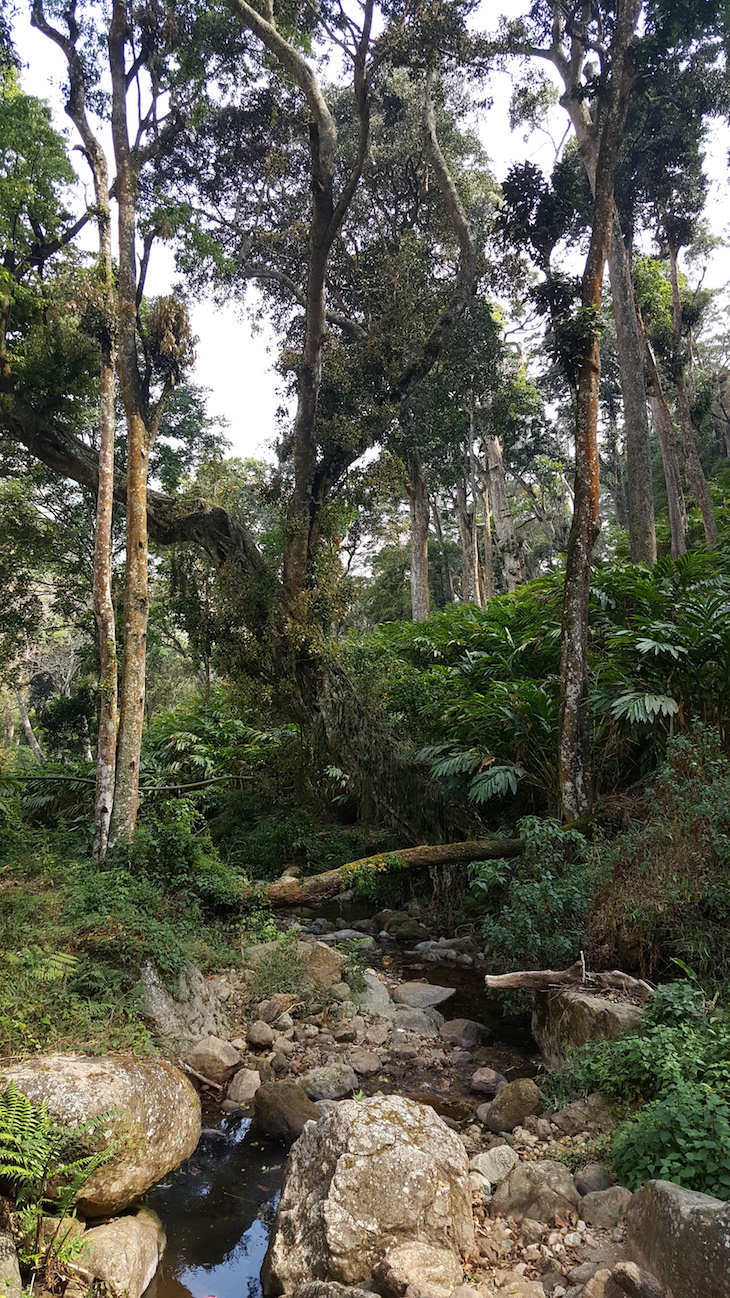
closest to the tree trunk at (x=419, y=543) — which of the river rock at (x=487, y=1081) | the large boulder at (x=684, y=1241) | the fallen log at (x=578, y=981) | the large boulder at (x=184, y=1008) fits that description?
the large boulder at (x=184, y=1008)

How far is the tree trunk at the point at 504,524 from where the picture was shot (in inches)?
762

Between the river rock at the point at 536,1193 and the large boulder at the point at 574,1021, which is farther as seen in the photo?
the large boulder at the point at 574,1021

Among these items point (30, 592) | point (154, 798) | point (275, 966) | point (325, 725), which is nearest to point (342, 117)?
point (30, 592)

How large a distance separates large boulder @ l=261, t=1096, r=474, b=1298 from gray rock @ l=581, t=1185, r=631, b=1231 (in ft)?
1.93

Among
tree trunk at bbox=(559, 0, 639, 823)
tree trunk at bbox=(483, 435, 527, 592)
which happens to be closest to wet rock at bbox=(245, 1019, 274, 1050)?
tree trunk at bbox=(559, 0, 639, 823)

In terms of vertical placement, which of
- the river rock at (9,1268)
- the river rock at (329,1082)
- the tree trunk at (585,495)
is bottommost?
the river rock at (329,1082)

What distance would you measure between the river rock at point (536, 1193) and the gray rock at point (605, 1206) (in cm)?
8

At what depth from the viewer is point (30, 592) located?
13.8 metres

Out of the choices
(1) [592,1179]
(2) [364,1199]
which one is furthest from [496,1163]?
(2) [364,1199]

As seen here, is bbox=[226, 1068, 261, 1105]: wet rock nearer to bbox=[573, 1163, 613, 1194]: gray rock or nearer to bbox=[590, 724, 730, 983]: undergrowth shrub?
bbox=[573, 1163, 613, 1194]: gray rock

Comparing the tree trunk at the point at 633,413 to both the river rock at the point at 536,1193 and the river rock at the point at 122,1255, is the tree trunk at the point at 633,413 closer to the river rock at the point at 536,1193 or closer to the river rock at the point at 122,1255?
the river rock at the point at 536,1193

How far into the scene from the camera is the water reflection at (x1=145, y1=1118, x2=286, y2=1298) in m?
3.83

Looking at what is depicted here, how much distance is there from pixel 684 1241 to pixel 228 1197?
9.23 ft

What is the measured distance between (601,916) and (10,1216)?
14.4 feet
